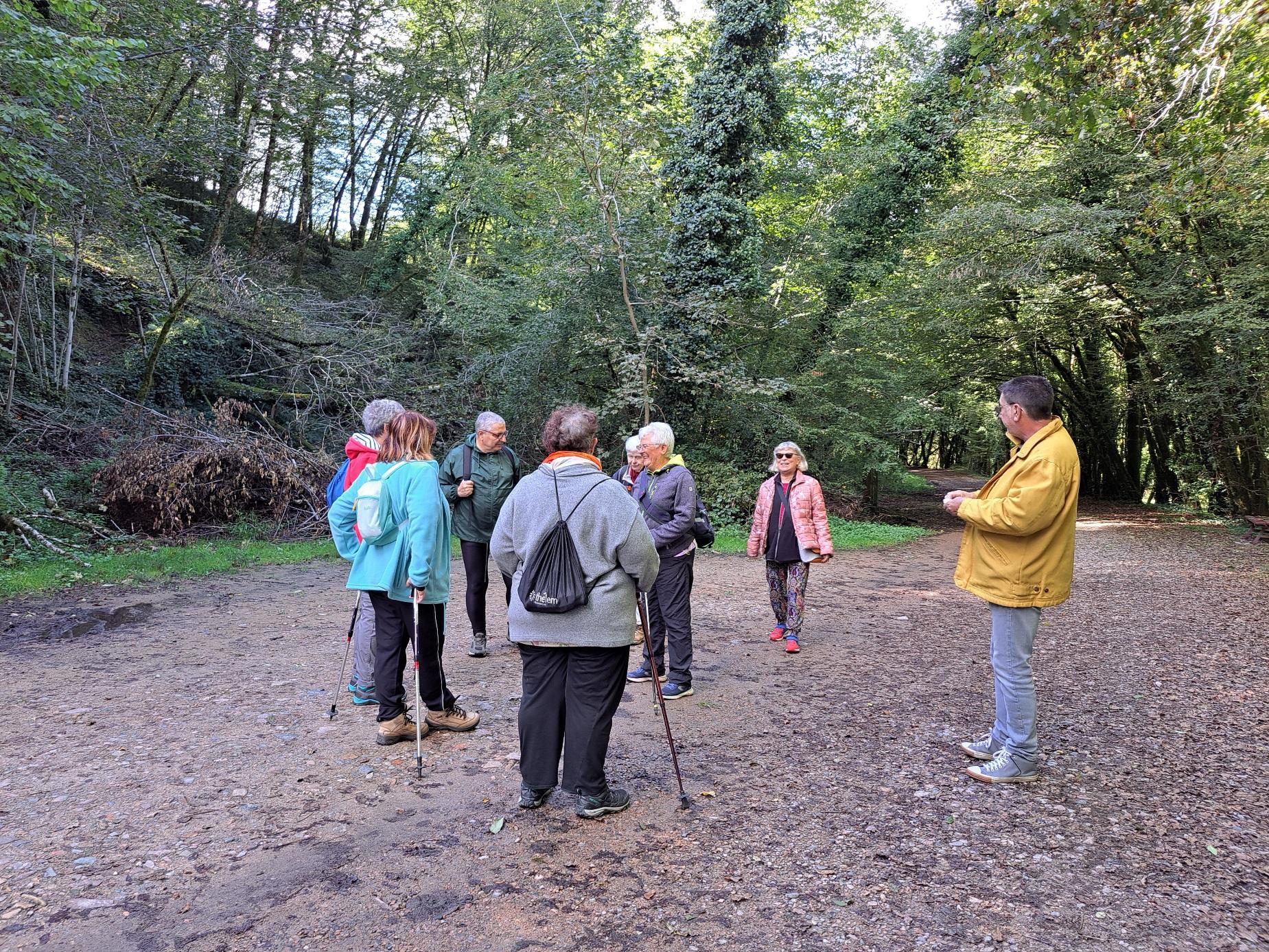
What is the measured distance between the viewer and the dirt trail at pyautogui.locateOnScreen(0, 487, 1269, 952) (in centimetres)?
276

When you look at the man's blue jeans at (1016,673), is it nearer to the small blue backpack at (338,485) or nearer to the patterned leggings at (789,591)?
the patterned leggings at (789,591)

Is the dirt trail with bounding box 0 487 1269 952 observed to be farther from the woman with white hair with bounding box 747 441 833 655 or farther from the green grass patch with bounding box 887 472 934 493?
the green grass patch with bounding box 887 472 934 493

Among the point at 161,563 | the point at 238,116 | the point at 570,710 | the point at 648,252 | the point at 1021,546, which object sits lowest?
the point at 161,563

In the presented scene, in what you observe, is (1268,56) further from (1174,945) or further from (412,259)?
(412,259)

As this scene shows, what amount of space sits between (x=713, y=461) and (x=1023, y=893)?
13.0 m

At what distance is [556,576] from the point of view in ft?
11.1

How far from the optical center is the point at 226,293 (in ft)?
40.8

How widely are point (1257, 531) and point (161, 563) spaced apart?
61.7 feet

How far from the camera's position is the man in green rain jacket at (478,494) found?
6.10 meters

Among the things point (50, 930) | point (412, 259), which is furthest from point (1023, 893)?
point (412, 259)

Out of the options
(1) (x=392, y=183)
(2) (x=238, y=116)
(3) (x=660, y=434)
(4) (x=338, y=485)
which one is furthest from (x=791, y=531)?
(1) (x=392, y=183)

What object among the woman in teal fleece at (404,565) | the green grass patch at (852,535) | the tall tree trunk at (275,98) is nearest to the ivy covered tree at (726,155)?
the green grass patch at (852,535)

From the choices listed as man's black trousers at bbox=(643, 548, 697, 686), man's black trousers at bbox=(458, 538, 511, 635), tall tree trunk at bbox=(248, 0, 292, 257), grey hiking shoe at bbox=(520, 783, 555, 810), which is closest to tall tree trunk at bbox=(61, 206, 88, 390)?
tall tree trunk at bbox=(248, 0, 292, 257)

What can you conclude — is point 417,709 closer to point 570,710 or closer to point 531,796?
point 531,796
